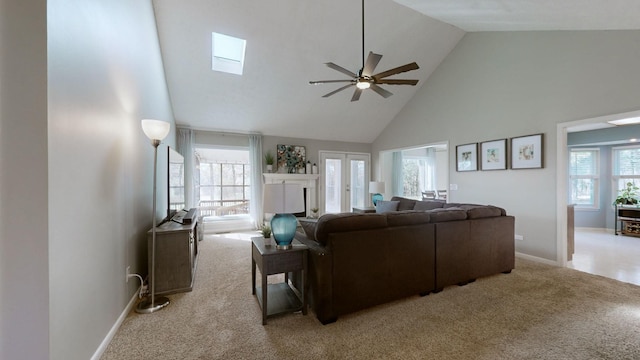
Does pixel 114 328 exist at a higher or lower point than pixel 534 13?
lower

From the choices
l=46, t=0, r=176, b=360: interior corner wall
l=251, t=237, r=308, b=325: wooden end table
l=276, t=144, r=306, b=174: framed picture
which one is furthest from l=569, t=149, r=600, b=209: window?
l=46, t=0, r=176, b=360: interior corner wall

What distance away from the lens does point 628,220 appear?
217 inches

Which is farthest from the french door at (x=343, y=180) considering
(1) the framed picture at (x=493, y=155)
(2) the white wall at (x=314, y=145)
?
(1) the framed picture at (x=493, y=155)

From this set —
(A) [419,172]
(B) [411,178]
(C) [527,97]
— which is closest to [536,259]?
(C) [527,97]

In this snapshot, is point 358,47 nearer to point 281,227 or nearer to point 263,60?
point 263,60

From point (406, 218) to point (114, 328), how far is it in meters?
2.75

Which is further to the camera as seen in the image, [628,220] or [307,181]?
[307,181]

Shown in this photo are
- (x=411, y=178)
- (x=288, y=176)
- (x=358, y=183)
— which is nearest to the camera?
(x=288, y=176)

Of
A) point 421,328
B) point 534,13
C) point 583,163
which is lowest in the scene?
point 421,328

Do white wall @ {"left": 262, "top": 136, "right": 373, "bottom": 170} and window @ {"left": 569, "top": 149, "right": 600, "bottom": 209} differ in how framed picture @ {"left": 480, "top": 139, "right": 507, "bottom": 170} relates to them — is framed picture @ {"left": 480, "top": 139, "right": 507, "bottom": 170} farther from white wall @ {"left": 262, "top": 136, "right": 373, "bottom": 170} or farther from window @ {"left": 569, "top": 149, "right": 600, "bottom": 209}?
window @ {"left": 569, "top": 149, "right": 600, "bottom": 209}

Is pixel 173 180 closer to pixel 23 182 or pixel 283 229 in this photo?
pixel 283 229

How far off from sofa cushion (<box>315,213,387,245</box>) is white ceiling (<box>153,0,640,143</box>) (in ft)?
10.3

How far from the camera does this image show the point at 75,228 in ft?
4.93

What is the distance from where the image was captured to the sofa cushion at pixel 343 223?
2.23 meters
